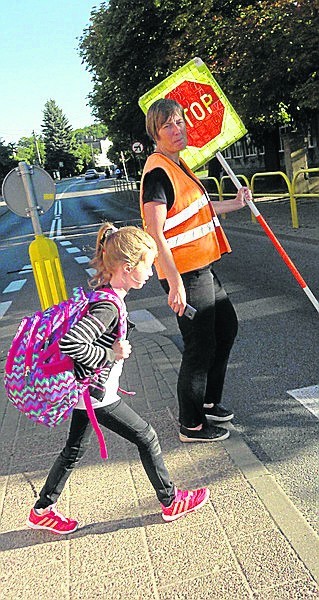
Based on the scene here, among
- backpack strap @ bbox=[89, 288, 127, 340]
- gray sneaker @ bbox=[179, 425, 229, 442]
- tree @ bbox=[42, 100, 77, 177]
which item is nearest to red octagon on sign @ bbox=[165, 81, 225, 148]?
gray sneaker @ bbox=[179, 425, 229, 442]

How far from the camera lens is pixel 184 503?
3125mm

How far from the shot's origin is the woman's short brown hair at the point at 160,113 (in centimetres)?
353

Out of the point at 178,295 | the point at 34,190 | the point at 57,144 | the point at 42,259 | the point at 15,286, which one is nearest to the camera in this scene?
the point at 178,295

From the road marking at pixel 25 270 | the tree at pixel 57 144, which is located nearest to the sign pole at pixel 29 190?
the road marking at pixel 25 270

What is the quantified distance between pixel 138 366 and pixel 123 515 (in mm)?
2561

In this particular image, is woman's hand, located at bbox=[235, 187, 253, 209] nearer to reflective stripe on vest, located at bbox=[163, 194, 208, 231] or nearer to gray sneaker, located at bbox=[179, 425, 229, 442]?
reflective stripe on vest, located at bbox=[163, 194, 208, 231]

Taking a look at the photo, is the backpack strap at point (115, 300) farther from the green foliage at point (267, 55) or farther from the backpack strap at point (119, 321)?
the green foliage at point (267, 55)

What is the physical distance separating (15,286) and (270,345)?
7821mm

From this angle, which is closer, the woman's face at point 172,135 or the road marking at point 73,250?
the woman's face at point 172,135

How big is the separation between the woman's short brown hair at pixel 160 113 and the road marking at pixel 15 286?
8.87 m

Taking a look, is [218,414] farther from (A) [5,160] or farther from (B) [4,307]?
(A) [5,160]

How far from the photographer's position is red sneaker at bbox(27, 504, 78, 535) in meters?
3.11

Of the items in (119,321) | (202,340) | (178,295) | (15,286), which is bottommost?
(15,286)

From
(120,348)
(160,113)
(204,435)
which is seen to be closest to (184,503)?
(204,435)
